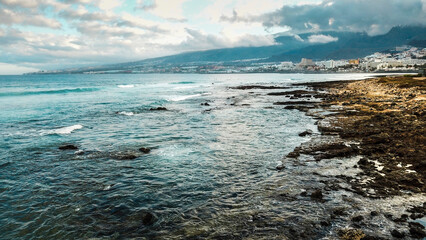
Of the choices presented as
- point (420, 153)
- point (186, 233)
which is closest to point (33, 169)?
point (186, 233)

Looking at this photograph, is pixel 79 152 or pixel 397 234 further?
pixel 79 152

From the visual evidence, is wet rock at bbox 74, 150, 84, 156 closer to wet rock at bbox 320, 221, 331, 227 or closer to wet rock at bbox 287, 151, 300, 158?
wet rock at bbox 287, 151, 300, 158

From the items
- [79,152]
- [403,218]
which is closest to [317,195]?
[403,218]

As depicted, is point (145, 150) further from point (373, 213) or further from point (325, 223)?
point (373, 213)

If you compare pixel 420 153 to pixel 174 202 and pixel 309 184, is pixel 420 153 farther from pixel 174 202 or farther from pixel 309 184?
pixel 174 202

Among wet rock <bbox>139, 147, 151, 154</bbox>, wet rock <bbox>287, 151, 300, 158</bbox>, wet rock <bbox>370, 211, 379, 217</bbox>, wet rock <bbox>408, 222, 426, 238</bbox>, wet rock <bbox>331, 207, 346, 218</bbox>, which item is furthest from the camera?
wet rock <bbox>139, 147, 151, 154</bbox>

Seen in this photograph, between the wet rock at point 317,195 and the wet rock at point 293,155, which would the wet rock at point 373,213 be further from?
the wet rock at point 293,155

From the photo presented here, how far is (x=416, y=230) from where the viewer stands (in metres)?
6.64

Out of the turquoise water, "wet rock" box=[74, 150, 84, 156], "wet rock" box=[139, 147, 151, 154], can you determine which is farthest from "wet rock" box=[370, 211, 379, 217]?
"wet rock" box=[74, 150, 84, 156]

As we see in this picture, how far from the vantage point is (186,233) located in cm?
718

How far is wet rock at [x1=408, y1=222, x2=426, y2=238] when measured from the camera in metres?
6.52

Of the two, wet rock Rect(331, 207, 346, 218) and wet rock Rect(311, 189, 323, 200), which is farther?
wet rock Rect(311, 189, 323, 200)

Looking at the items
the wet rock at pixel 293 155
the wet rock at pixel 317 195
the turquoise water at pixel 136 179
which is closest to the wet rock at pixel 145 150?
the turquoise water at pixel 136 179

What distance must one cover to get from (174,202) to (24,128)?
67.5 feet
